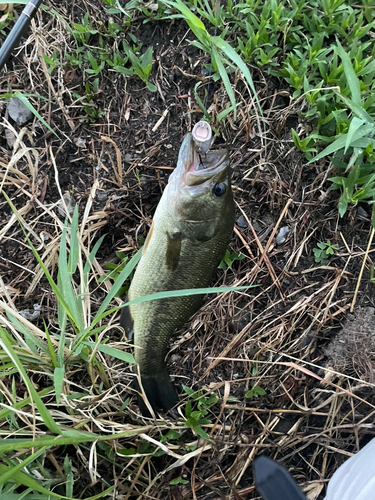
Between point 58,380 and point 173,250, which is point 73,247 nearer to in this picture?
point 173,250

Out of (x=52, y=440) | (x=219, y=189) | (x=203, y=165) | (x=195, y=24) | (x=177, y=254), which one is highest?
(x=195, y=24)

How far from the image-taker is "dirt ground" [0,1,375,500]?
2.41m

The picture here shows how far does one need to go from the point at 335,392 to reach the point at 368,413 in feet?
0.96

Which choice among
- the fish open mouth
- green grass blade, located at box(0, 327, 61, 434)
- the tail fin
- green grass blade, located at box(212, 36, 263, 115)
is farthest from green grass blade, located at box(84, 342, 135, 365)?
green grass blade, located at box(212, 36, 263, 115)

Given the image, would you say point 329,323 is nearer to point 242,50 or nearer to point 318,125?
point 318,125

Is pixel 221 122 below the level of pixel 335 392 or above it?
above

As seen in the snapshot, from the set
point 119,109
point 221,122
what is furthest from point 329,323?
point 119,109

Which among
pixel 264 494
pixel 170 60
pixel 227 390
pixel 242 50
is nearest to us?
pixel 264 494

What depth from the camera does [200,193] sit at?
2.17 metres

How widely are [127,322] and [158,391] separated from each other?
22.2 inches

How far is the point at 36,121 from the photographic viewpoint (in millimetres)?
2711

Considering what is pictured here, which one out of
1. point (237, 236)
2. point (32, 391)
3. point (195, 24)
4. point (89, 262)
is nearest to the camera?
point (32, 391)

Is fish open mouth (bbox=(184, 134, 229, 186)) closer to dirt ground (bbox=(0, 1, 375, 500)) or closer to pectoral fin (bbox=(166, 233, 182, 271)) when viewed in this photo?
pectoral fin (bbox=(166, 233, 182, 271))

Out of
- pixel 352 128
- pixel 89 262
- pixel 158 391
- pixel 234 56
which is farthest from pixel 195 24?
pixel 158 391
